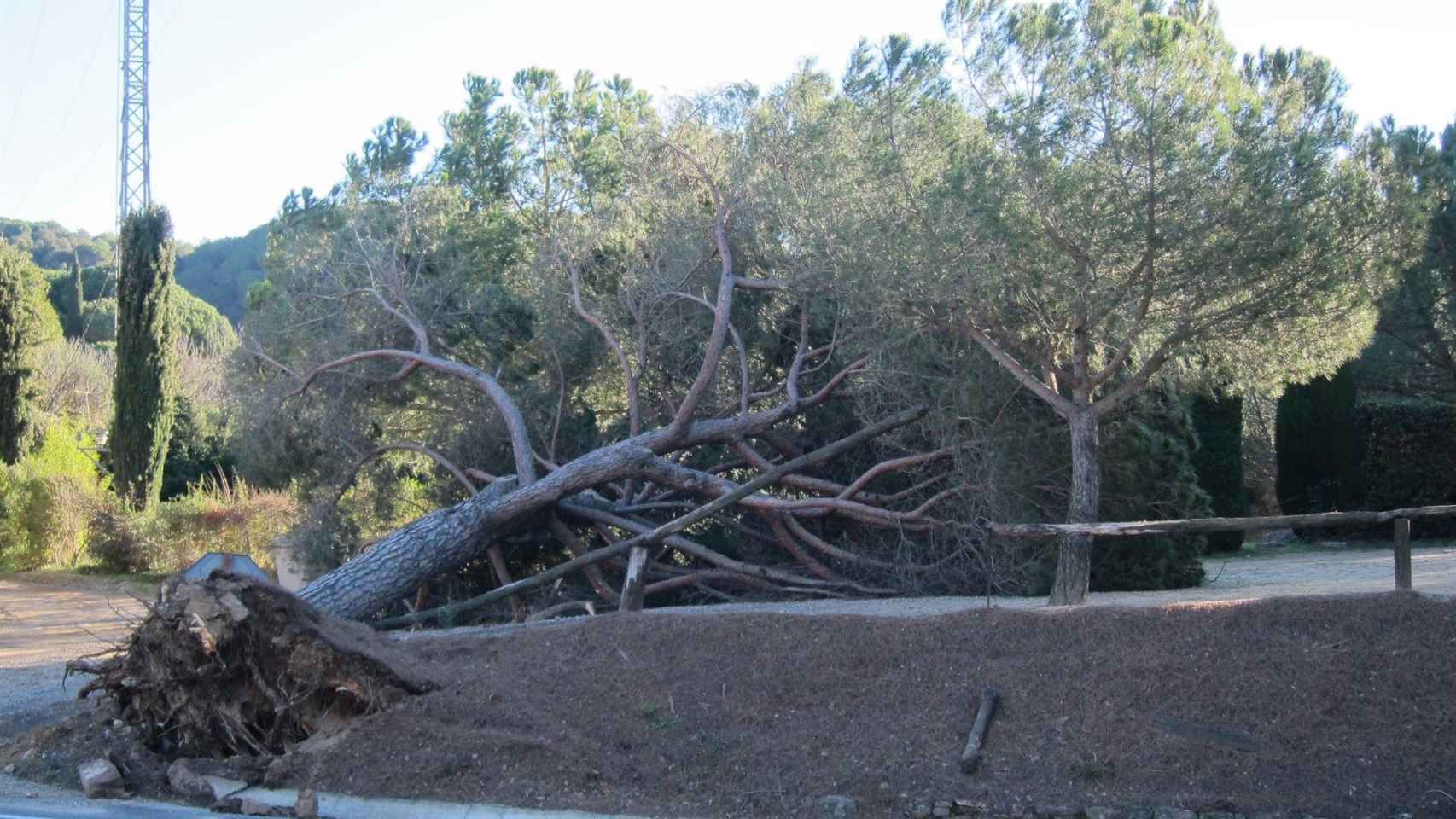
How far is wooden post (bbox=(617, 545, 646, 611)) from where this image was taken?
372 inches

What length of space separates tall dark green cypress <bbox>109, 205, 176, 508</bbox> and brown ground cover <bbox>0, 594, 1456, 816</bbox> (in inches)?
733

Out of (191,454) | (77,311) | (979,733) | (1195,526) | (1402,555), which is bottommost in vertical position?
(979,733)

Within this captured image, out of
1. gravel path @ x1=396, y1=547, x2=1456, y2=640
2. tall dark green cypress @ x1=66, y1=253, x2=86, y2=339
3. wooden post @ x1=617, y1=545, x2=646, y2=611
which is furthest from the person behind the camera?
tall dark green cypress @ x1=66, y1=253, x2=86, y2=339

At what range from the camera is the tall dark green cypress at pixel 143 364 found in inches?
974

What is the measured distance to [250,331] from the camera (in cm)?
1727

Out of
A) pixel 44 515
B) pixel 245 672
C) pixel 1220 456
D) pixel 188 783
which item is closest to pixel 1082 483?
pixel 245 672

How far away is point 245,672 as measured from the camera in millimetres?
7355

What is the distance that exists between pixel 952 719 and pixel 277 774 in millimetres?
3752

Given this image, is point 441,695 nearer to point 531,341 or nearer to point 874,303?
point 874,303

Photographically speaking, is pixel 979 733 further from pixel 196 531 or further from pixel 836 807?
pixel 196 531

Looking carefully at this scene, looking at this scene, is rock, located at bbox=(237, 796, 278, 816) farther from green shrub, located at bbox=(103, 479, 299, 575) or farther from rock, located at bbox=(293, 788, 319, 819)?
green shrub, located at bbox=(103, 479, 299, 575)

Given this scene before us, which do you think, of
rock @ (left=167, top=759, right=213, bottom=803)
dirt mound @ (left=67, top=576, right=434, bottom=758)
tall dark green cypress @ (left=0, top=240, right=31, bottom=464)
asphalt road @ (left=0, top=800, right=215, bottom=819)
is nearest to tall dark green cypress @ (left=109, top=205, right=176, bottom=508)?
tall dark green cypress @ (left=0, top=240, right=31, bottom=464)

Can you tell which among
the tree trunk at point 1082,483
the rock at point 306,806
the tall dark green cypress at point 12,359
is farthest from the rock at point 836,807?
the tall dark green cypress at point 12,359

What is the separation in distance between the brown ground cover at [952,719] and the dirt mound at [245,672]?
0.94 feet
